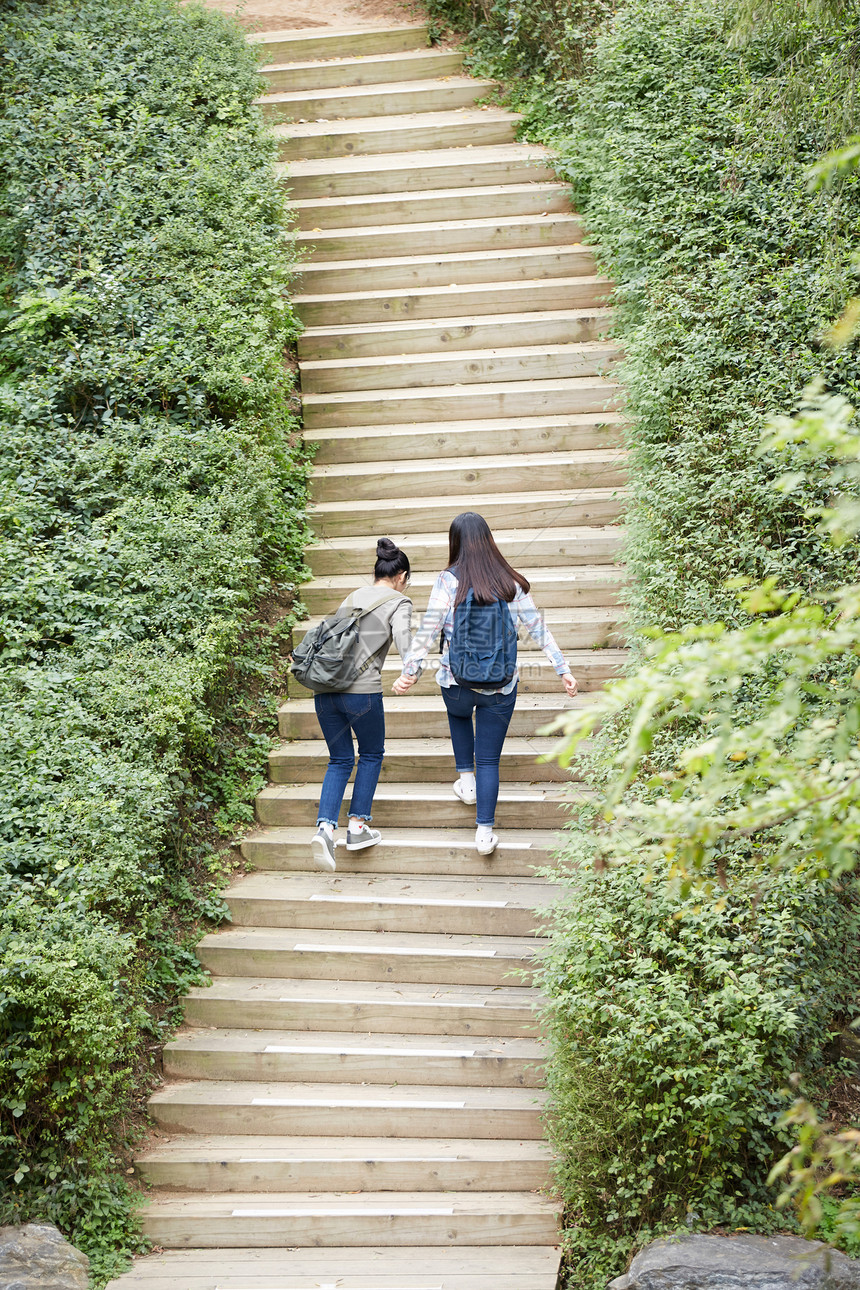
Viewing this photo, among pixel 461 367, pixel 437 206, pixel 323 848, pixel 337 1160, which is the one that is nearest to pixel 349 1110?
pixel 337 1160

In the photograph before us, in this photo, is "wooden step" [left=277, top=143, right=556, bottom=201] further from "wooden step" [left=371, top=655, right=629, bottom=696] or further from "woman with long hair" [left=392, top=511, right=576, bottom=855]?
"woman with long hair" [left=392, top=511, right=576, bottom=855]

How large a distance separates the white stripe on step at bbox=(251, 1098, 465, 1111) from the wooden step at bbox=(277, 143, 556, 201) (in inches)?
305

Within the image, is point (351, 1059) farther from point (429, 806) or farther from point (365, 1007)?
point (429, 806)

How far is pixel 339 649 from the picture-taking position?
5430 mm

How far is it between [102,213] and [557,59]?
491 centimetres

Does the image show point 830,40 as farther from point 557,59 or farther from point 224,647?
point 224,647

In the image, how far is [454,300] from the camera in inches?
339

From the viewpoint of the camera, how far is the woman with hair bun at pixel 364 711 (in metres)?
5.56

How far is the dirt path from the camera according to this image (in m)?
12.2

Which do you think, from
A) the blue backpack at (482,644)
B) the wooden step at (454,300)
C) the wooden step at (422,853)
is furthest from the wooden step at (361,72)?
the wooden step at (422,853)

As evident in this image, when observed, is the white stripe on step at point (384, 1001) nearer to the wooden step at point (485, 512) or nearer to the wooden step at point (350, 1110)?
the wooden step at point (350, 1110)

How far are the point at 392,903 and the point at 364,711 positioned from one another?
3.34ft

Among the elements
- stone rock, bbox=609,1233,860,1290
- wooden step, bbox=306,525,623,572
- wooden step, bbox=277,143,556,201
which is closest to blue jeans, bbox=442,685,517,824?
wooden step, bbox=306,525,623,572

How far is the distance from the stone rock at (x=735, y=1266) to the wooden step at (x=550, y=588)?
379 centimetres
